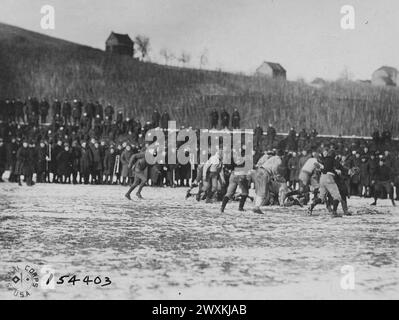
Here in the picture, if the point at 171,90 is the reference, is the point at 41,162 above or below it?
below

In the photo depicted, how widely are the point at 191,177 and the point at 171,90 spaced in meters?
11.0

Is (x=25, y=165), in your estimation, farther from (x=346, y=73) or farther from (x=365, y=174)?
(x=365, y=174)

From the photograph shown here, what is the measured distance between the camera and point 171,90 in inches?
1133

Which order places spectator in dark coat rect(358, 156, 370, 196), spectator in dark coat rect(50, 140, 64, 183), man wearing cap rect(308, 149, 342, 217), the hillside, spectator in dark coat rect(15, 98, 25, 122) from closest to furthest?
man wearing cap rect(308, 149, 342, 217) → spectator in dark coat rect(358, 156, 370, 196) → spectator in dark coat rect(50, 140, 64, 183) → spectator in dark coat rect(15, 98, 25, 122) → the hillside

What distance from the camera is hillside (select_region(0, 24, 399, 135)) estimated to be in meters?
26.5

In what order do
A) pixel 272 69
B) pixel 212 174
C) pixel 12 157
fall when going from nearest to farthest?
1. pixel 212 174
2. pixel 12 157
3. pixel 272 69

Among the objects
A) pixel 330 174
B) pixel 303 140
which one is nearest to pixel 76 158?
pixel 303 140

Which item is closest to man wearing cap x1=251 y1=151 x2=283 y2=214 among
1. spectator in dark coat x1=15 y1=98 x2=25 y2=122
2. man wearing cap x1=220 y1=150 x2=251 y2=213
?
man wearing cap x1=220 y1=150 x2=251 y2=213

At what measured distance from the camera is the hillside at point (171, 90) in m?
26.5

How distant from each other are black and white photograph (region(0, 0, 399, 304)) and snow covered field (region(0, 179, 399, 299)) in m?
0.03

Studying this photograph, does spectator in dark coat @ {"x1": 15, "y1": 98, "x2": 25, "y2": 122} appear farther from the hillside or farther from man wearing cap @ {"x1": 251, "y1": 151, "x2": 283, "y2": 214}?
man wearing cap @ {"x1": 251, "y1": 151, "x2": 283, "y2": 214}

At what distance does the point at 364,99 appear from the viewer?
26.9 meters

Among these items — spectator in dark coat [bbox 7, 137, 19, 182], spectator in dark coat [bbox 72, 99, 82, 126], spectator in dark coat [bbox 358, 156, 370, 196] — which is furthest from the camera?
spectator in dark coat [bbox 72, 99, 82, 126]

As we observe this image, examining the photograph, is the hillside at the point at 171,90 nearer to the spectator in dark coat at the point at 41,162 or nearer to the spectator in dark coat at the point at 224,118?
the spectator in dark coat at the point at 224,118
